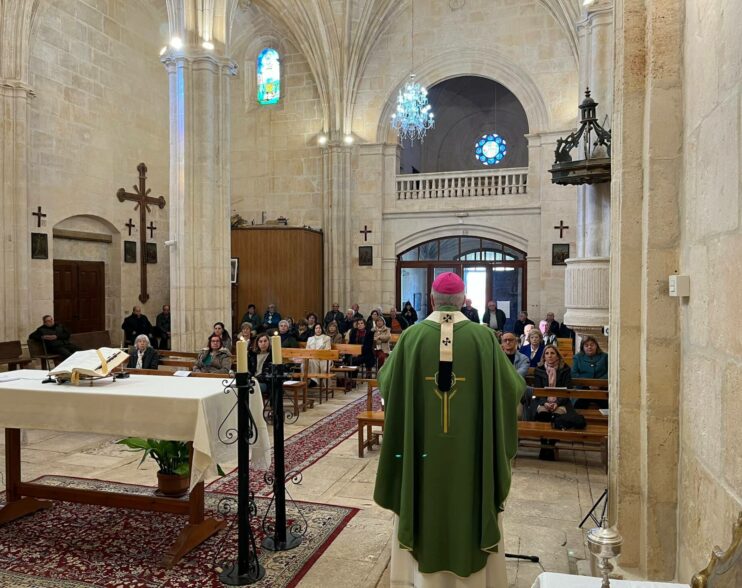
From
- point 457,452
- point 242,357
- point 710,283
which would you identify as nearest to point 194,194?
point 242,357

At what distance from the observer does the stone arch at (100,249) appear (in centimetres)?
1327

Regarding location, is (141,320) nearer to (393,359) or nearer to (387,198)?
(387,198)

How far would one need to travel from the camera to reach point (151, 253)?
15594 millimetres

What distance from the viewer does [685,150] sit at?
113 inches

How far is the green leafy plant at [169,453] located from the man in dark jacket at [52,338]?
23.8 ft

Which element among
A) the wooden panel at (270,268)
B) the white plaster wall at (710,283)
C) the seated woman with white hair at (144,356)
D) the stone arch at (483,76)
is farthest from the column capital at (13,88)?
the white plaster wall at (710,283)


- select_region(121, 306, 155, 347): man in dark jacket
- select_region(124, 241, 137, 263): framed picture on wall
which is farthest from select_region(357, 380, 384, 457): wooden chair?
select_region(124, 241, 137, 263): framed picture on wall

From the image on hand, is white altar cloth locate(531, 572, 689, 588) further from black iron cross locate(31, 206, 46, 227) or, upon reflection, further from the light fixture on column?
black iron cross locate(31, 206, 46, 227)

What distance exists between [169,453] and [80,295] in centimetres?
1086

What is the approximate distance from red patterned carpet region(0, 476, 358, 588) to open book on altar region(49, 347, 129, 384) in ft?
3.45

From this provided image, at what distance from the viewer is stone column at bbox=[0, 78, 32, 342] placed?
37.0 feet

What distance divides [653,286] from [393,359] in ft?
4.47

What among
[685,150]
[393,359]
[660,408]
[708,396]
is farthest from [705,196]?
[393,359]

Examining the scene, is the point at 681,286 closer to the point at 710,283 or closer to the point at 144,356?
the point at 710,283
